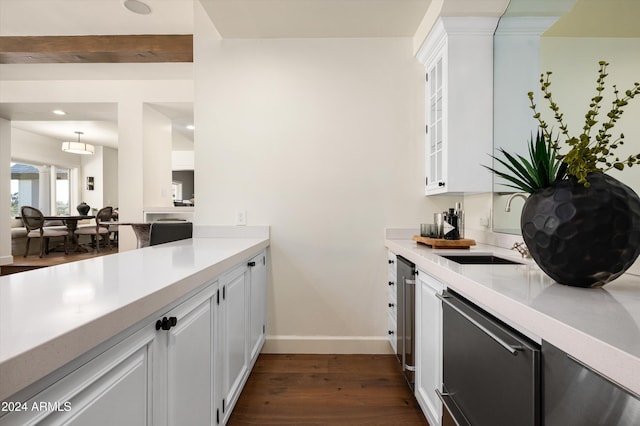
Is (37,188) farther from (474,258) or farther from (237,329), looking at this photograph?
(474,258)

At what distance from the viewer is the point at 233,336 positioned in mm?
1561

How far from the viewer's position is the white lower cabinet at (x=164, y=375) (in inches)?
21.3

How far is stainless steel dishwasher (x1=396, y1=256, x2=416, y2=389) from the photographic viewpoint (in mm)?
1727

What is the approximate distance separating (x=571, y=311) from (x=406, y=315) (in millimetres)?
1213

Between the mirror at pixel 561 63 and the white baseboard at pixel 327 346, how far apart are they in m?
1.23

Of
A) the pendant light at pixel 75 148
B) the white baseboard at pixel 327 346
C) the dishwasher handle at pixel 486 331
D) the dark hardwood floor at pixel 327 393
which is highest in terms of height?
the pendant light at pixel 75 148

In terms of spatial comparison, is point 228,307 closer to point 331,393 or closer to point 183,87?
point 331,393

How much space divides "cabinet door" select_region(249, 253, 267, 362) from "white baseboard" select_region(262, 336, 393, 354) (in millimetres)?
178

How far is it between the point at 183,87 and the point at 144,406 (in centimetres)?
476

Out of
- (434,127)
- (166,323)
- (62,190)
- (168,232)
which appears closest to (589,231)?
(166,323)

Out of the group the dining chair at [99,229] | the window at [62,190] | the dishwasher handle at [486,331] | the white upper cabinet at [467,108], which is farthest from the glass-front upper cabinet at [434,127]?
the window at [62,190]

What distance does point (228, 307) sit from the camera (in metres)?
1.48

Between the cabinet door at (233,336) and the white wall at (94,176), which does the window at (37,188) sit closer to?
the white wall at (94,176)

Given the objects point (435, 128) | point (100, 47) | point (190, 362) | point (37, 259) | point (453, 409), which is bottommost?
point (37, 259)
